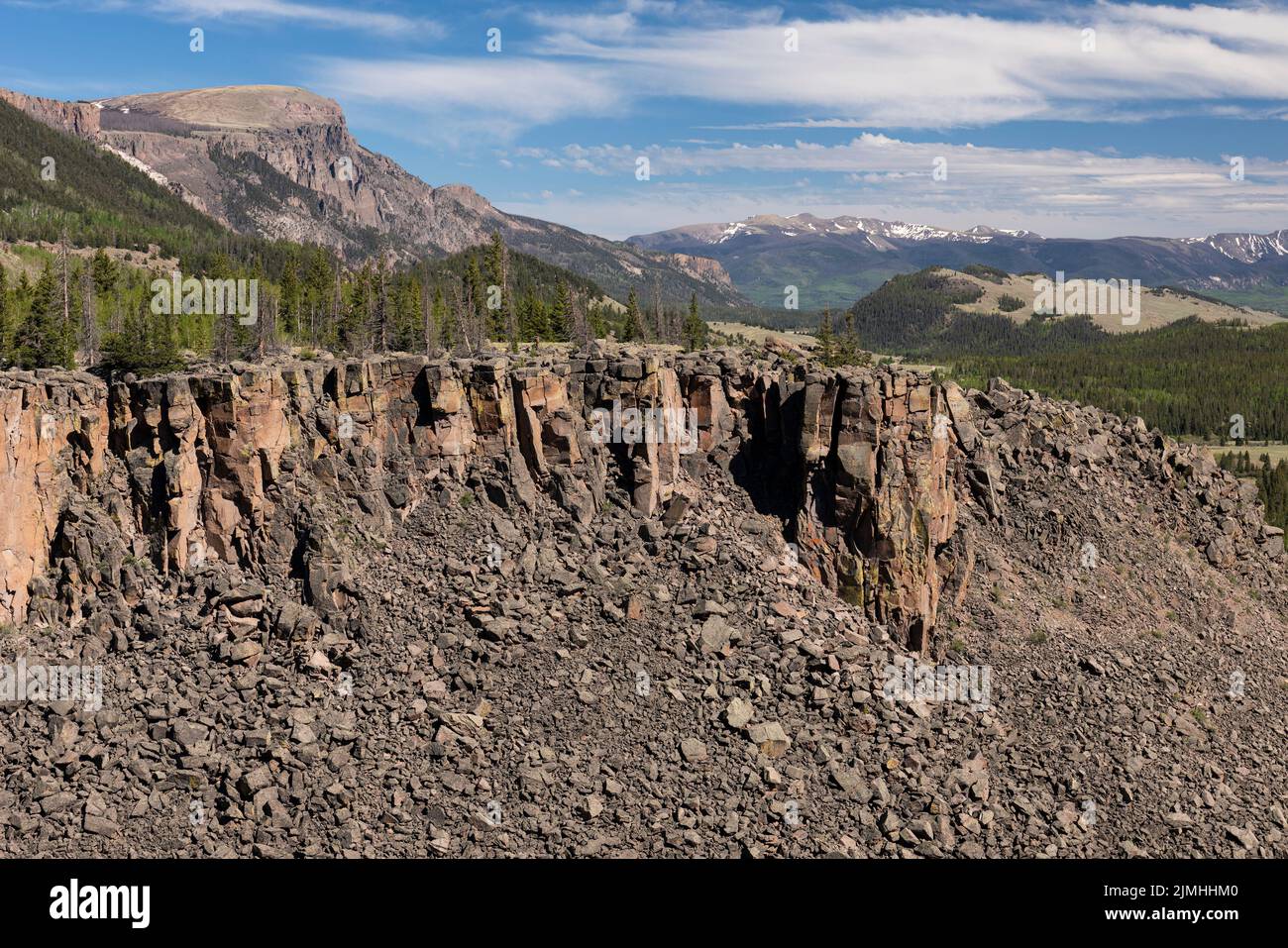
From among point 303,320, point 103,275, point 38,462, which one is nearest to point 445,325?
point 303,320

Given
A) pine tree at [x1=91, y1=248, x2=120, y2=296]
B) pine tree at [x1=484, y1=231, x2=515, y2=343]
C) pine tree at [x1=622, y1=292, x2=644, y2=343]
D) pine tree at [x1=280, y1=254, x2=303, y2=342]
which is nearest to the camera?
pine tree at [x1=484, y1=231, x2=515, y2=343]

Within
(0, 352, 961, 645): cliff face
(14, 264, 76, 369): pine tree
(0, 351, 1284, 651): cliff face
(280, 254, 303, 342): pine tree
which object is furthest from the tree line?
(0, 351, 1284, 651): cliff face

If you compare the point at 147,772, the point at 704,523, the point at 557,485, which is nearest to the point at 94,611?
the point at 147,772

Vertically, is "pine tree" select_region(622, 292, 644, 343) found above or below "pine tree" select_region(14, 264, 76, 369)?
above

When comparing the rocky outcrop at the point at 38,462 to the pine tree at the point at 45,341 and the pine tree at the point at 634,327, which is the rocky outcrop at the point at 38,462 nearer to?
the pine tree at the point at 45,341

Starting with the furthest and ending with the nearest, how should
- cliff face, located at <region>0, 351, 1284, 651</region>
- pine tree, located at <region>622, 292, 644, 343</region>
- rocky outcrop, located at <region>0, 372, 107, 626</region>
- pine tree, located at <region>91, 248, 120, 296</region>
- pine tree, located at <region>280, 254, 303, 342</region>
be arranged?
pine tree, located at <region>91, 248, 120, 296</region> → pine tree, located at <region>280, 254, 303, 342</region> → pine tree, located at <region>622, 292, 644, 343</region> → cliff face, located at <region>0, 351, 1284, 651</region> → rocky outcrop, located at <region>0, 372, 107, 626</region>

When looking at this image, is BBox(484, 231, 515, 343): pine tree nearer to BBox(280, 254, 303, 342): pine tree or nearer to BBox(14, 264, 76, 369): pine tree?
BBox(280, 254, 303, 342): pine tree

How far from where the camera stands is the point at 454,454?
166 ft

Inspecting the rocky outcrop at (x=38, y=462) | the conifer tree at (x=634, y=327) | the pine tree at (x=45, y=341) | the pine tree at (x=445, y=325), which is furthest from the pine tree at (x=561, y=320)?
the rocky outcrop at (x=38, y=462)

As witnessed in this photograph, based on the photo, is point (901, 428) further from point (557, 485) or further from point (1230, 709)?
point (1230, 709)

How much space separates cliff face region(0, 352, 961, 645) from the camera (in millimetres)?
45188

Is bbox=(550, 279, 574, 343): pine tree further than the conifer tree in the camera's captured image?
No

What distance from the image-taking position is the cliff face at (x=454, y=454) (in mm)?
45188

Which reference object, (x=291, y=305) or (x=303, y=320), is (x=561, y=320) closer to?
(x=303, y=320)
